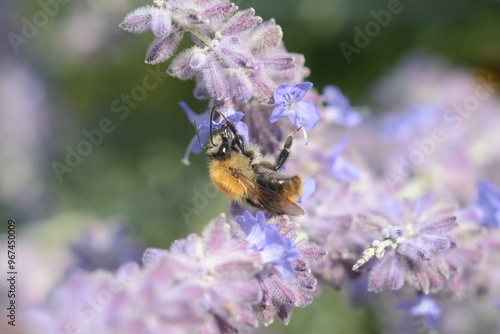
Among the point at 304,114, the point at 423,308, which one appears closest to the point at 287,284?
the point at 304,114

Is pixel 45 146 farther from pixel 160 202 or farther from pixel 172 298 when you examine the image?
pixel 172 298

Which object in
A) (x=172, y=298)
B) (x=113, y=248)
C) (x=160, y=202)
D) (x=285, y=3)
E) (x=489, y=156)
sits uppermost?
(x=172, y=298)

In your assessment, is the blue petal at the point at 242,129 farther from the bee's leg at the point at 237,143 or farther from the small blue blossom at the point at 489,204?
the small blue blossom at the point at 489,204

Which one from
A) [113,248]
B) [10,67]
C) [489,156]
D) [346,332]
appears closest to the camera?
[113,248]

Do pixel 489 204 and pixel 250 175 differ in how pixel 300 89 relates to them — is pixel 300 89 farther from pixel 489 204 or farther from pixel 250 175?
pixel 489 204

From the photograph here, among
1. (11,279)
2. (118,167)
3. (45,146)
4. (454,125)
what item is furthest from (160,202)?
(454,125)

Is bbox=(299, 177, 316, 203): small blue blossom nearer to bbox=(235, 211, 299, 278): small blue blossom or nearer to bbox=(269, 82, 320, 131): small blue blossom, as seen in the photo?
bbox=(269, 82, 320, 131): small blue blossom
